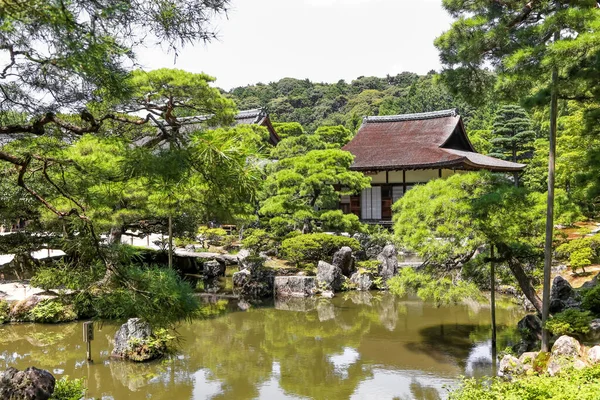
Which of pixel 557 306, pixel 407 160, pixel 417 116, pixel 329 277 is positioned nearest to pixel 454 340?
pixel 557 306

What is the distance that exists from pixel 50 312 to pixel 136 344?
11.5 feet

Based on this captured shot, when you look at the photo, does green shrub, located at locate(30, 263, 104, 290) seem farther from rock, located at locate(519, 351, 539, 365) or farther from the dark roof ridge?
the dark roof ridge

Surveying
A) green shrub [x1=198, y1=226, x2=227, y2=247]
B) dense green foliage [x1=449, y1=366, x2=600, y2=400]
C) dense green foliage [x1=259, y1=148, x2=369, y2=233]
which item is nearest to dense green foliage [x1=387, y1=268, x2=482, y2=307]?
dense green foliage [x1=449, y1=366, x2=600, y2=400]

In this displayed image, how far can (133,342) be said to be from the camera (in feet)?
25.1

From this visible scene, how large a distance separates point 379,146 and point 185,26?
19348mm

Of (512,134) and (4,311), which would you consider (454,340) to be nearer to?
(4,311)

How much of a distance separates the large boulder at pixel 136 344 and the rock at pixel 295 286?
17.7 feet

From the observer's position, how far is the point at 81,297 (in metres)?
3.37

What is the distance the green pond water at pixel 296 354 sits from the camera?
21.5 ft

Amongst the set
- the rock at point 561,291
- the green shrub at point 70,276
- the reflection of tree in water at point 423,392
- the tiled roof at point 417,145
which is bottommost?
the reflection of tree in water at point 423,392

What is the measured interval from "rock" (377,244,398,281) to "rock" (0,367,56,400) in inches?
378

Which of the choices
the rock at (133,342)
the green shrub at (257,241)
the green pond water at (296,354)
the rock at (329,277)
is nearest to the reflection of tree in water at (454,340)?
the green pond water at (296,354)

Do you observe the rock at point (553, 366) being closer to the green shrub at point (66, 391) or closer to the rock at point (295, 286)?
the green shrub at point (66, 391)

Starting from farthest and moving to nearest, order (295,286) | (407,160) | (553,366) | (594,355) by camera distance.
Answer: (407,160) < (295,286) < (553,366) < (594,355)
